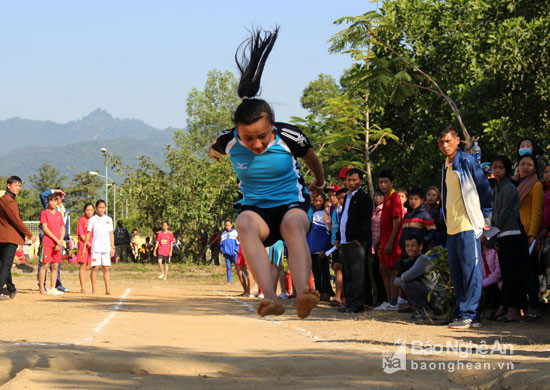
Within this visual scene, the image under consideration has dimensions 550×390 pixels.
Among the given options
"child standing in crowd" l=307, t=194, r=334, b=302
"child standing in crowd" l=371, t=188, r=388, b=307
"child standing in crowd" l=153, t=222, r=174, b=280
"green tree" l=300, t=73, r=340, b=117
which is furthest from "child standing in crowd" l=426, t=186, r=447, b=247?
"green tree" l=300, t=73, r=340, b=117

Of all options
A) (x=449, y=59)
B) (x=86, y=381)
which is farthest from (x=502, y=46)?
(x=86, y=381)

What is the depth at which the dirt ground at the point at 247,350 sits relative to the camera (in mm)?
5332

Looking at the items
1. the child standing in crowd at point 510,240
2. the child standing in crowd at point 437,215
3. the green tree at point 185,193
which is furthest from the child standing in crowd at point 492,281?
the green tree at point 185,193

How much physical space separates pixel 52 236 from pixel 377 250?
689 centimetres

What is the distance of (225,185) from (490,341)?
82.4ft

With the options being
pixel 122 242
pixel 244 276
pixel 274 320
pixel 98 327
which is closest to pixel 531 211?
pixel 274 320

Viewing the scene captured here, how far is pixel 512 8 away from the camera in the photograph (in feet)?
72.1

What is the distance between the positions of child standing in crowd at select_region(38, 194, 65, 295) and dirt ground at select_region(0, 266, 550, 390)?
288 cm

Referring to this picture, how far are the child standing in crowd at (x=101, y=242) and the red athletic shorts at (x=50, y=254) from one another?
2.75 ft

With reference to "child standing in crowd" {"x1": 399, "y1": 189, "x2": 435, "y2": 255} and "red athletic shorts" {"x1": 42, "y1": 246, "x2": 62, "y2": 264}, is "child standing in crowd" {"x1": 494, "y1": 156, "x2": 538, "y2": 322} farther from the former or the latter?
"red athletic shorts" {"x1": 42, "y1": 246, "x2": 62, "y2": 264}

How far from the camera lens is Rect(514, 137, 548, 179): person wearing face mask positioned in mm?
9656

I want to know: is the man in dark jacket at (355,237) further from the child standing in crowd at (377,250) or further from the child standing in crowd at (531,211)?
the child standing in crowd at (531,211)

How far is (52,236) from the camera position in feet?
50.1

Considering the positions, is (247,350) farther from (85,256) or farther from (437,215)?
(85,256)
